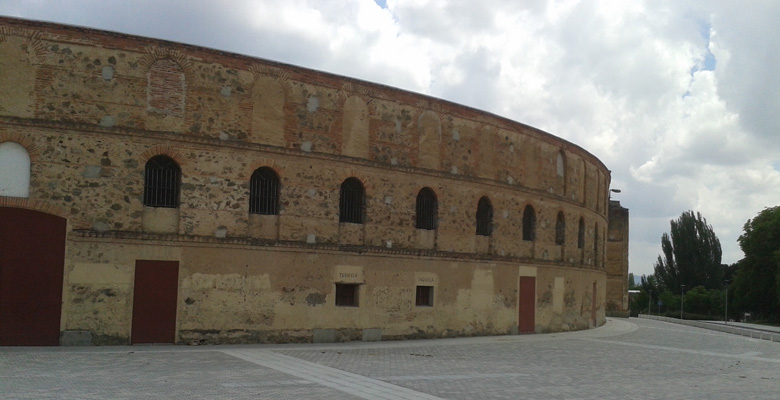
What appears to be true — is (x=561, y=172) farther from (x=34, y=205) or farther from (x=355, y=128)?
(x=34, y=205)

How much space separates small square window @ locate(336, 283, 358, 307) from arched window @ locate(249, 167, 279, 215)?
2930 millimetres

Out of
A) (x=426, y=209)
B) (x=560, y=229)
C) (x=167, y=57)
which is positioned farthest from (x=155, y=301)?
(x=560, y=229)

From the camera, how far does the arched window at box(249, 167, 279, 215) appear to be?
19.1 m

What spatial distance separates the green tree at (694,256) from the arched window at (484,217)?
55916 millimetres

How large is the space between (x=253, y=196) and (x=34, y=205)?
17.0 feet

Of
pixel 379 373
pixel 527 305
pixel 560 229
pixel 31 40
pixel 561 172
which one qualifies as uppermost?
pixel 31 40

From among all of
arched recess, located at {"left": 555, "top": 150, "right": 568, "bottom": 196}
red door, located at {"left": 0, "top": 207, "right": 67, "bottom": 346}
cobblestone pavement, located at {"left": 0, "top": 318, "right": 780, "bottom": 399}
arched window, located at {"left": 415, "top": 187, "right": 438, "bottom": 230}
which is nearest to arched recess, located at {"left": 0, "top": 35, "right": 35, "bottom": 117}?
red door, located at {"left": 0, "top": 207, "right": 67, "bottom": 346}

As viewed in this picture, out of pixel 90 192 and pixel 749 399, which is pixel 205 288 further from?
pixel 749 399

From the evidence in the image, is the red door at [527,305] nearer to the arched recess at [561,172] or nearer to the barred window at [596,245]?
the arched recess at [561,172]

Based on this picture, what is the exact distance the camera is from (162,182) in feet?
58.9

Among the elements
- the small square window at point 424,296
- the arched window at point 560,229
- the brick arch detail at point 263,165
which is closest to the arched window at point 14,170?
the brick arch detail at point 263,165

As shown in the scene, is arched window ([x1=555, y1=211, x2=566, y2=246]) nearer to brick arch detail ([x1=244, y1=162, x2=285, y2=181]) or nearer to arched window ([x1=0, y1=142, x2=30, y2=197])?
brick arch detail ([x1=244, y1=162, x2=285, y2=181])

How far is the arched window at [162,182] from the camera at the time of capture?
17.8 meters

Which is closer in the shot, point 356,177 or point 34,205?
point 34,205
